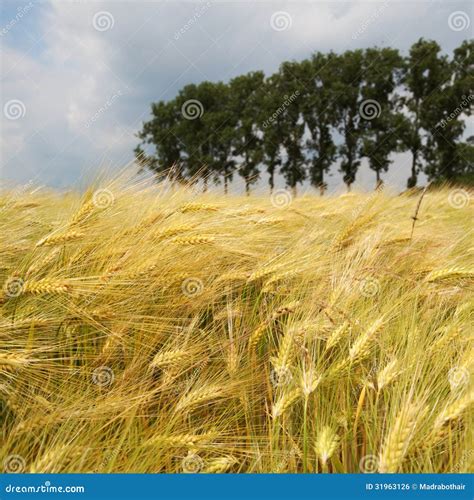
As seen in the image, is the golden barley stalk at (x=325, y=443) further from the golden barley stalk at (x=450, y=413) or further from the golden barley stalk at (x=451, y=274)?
the golden barley stalk at (x=451, y=274)

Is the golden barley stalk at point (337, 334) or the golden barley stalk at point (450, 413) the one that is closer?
the golden barley stalk at point (450, 413)

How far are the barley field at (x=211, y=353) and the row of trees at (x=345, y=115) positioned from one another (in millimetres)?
22015

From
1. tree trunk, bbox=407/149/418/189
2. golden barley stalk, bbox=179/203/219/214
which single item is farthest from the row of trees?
golden barley stalk, bbox=179/203/219/214

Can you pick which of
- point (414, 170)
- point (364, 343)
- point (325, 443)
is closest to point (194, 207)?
point (364, 343)

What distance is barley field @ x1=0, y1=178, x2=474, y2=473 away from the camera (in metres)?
1.29

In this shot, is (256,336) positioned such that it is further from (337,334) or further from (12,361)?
(12,361)

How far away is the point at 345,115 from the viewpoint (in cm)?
2653

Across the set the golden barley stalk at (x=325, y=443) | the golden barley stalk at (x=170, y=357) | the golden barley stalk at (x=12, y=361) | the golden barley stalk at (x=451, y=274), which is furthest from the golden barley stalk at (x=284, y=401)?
the golden barley stalk at (x=451, y=274)

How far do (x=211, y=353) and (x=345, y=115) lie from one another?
26952mm

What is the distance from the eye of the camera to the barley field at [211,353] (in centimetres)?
129

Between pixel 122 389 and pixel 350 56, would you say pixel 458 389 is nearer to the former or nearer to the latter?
pixel 122 389

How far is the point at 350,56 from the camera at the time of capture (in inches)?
1057

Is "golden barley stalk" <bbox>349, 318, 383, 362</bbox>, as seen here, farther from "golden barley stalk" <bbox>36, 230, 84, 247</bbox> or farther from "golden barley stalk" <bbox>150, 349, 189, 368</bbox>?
"golden barley stalk" <bbox>36, 230, 84, 247</bbox>

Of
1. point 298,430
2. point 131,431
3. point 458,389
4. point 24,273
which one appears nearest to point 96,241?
point 24,273
